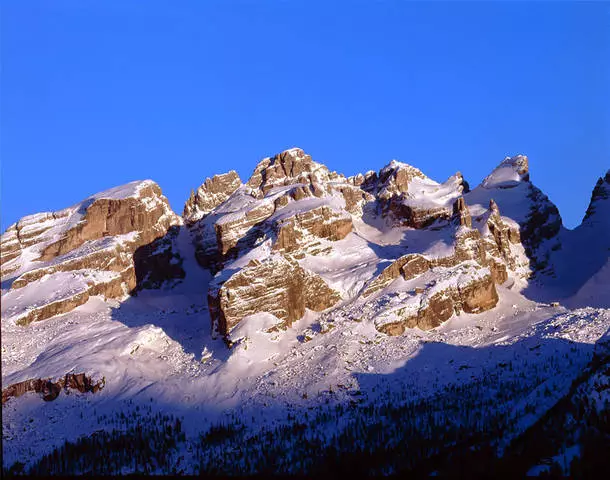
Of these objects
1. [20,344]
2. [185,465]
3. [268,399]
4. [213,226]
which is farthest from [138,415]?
[213,226]

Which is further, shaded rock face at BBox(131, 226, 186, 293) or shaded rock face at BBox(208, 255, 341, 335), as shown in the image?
shaded rock face at BBox(131, 226, 186, 293)

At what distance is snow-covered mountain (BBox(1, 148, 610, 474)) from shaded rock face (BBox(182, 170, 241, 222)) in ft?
4.03

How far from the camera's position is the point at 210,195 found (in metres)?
190

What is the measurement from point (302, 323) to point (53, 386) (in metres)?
A: 36.6

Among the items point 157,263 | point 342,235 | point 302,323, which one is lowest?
point 302,323

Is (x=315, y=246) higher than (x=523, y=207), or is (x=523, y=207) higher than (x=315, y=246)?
(x=523, y=207)

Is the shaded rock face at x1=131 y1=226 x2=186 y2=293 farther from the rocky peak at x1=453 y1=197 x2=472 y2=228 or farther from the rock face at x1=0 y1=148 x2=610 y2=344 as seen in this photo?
the rocky peak at x1=453 y1=197 x2=472 y2=228

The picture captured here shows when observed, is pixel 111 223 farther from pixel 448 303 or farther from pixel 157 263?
pixel 448 303

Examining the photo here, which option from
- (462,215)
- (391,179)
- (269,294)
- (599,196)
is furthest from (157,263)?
(599,196)

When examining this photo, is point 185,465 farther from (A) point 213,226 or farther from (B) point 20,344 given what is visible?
(A) point 213,226

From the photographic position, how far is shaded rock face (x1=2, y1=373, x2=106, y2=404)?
9656cm

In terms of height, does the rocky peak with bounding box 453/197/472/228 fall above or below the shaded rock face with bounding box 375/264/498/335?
above

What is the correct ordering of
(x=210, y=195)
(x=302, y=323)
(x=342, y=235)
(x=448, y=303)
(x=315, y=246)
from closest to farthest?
(x=302, y=323) → (x=448, y=303) → (x=315, y=246) → (x=342, y=235) → (x=210, y=195)

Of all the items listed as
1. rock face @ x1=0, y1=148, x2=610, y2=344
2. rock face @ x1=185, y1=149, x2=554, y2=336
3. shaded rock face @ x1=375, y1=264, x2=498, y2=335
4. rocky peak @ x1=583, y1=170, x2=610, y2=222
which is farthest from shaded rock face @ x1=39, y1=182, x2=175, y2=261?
rocky peak @ x1=583, y1=170, x2=610, y2=222
